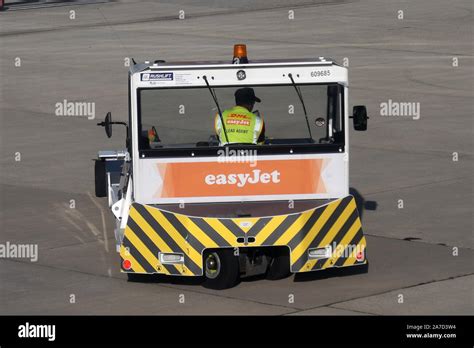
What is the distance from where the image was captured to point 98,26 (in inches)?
1615

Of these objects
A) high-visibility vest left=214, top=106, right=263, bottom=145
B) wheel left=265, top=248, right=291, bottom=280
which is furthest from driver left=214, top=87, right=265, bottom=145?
wheel left=265, top=248, right=291, bottom=280

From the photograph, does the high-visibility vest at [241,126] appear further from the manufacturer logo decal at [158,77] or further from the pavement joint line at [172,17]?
the pavement joint line at [172,17]

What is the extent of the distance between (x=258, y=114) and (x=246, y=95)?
285 millimetres

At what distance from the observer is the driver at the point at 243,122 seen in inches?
587

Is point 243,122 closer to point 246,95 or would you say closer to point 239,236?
point 246,95

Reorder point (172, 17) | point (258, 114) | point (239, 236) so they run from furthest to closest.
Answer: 1. point (172, 17)
2. point (258, 114)
3. point (239, 236)

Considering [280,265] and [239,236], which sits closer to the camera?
[239,236]

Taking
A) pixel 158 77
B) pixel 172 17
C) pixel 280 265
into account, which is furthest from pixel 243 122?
pixel 172 17

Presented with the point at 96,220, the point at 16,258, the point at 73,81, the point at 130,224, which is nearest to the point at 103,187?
the point at 96,220

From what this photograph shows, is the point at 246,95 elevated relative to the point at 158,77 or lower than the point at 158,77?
lower

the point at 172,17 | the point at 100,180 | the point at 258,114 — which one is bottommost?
the point at 100,180

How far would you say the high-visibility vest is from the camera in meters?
14.9

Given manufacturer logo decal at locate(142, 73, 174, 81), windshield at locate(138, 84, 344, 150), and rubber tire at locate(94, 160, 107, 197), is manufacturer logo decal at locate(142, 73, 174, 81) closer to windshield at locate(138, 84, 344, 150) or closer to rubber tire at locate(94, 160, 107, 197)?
windshield at locate(138, 84, 344, 150)

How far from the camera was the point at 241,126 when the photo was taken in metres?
14.9
